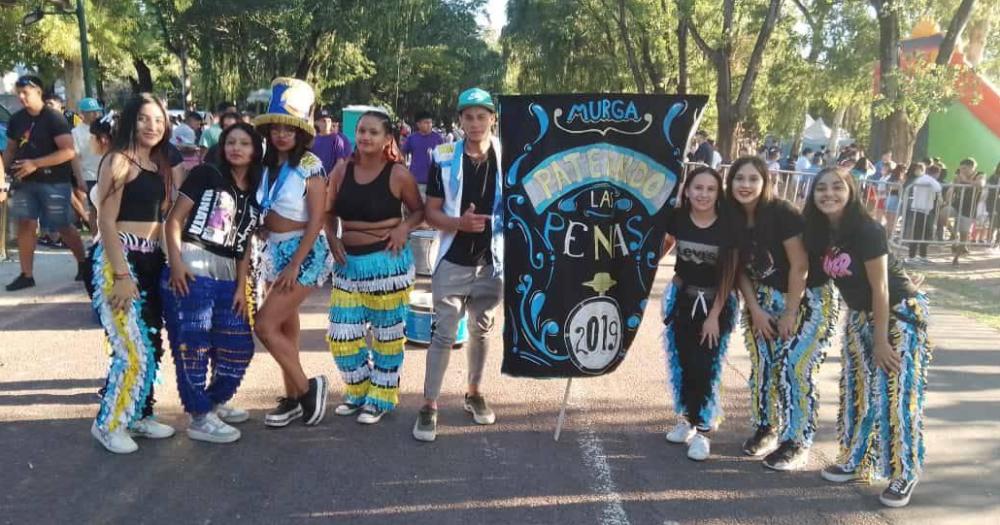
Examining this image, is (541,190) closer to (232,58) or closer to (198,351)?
(198,351)

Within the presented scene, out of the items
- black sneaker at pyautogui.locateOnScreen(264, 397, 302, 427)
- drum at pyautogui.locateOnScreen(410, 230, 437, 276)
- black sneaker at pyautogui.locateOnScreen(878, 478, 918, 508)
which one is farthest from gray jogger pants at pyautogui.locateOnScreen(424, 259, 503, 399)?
drum at pyautogui.locateOnScreen(410, 230, 437, 276)

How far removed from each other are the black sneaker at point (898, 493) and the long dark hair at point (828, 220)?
1.14 m

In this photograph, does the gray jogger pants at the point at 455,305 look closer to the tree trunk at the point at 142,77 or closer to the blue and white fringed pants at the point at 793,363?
the blue and white fringed pants at the point at 793,363

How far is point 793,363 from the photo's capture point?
3715 mm

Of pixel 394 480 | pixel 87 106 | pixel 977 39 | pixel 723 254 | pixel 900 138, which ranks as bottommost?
pixel 394 480

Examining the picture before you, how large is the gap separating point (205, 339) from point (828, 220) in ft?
10.4

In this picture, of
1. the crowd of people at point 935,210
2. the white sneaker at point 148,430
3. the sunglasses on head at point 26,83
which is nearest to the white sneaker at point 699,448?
the white sneaker at point 148,430

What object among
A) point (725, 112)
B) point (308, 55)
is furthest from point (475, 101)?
point (308, 55)

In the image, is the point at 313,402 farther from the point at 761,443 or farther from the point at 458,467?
the point at 761,443

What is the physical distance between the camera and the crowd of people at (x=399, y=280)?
350 centimetres

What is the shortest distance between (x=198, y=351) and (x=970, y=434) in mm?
4473

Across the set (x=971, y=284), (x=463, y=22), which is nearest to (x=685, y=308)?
(x=971, y=284)

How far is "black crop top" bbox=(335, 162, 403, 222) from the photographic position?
3.96 metres

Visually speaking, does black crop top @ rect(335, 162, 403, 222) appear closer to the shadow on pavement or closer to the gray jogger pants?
the gray jogger pants
